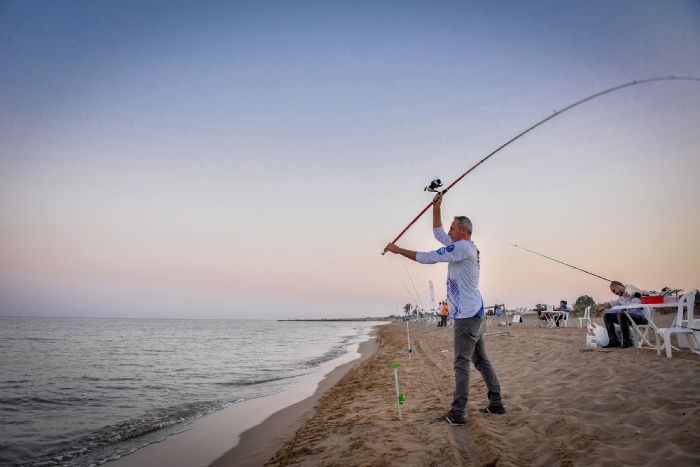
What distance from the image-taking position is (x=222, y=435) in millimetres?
5645

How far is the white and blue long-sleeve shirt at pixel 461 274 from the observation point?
13.2 ft

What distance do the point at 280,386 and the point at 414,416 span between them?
250 inches

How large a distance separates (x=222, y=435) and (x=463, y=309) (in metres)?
4.34

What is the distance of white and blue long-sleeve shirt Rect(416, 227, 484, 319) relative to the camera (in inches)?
159

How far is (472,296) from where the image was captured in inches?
159

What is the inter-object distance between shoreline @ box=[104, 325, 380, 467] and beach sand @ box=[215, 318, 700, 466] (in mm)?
187

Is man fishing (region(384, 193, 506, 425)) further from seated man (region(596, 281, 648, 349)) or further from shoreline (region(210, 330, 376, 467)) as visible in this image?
seated man (region(596, 281, 648, 349))

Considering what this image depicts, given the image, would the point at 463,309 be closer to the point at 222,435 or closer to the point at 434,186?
the point at 434,186

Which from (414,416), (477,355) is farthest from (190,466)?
(477,355)

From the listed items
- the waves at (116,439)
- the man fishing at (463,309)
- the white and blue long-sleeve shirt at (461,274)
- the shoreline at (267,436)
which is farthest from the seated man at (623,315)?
the waves at (116,439)

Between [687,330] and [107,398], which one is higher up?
[687,330]

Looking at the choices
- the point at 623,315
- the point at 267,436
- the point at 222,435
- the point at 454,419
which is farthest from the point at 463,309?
the point at 623,315

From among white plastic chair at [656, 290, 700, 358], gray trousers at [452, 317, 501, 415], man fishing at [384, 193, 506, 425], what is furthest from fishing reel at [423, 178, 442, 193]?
white plastic chair at [656, 290, 700, 358]

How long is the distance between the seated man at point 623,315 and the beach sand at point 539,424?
4.23 ft
